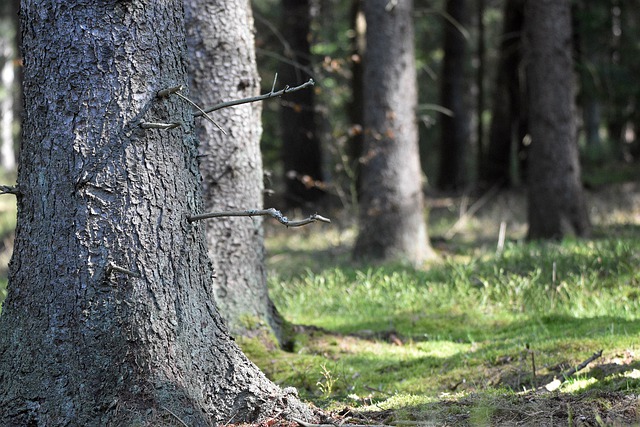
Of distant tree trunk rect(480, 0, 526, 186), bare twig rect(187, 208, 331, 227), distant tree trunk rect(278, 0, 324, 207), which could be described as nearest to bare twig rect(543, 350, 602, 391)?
bare twig rect(187, 208, 331, 227)

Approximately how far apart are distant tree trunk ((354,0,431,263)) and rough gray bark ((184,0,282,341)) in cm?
406

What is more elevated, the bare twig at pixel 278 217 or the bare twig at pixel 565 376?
the bare twig at pixel 278 217

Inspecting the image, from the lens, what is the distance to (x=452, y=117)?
1761cm

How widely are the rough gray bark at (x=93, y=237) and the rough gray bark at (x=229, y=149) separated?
1.79 meters

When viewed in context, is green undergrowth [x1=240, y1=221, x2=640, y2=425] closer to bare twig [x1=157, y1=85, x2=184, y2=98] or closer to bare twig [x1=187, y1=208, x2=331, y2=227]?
bare twig [x1=187, y1=208, x2=331, y2=227]

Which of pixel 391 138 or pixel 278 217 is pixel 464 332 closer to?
pixel 278 217

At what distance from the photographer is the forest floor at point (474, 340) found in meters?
3.60

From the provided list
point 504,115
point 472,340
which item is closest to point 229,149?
point 472,340

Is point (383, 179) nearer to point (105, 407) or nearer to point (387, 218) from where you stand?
point (387, 218)

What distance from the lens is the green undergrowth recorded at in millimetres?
4090

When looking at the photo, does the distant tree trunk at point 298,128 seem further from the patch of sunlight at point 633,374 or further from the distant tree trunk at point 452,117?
the patch of sunlight at point 633,374

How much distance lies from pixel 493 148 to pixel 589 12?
3654 millimetres

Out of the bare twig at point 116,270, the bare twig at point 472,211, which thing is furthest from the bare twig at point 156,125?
Answer: the bare twig at point 472,211

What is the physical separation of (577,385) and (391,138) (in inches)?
217
